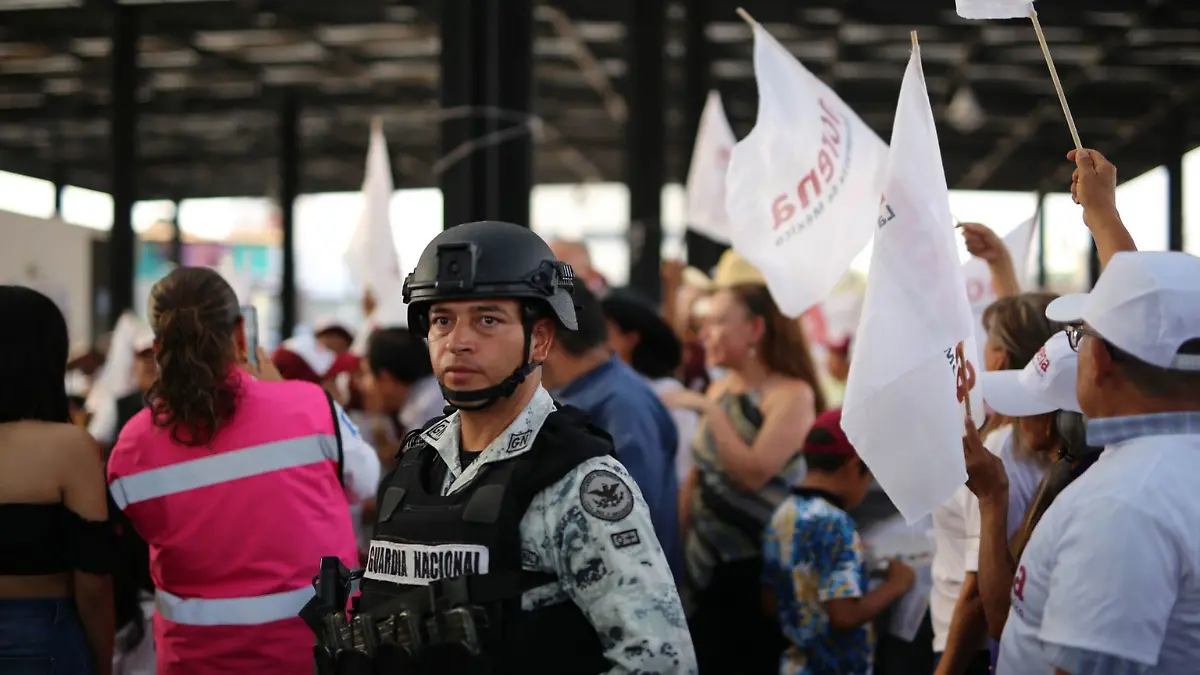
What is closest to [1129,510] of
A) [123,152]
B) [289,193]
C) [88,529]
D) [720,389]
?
[88,529]

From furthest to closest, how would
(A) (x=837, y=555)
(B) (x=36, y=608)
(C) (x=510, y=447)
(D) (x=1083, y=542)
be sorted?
1. (A) (x=837, y=555)
2. (B) (x=36, y=608)
3. (C) (x=510, y=447)
4. (D) (x=1083, y=542)

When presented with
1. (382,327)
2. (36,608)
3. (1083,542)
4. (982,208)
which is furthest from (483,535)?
(982,208)

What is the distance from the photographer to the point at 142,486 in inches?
116

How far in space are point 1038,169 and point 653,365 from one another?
2475cm

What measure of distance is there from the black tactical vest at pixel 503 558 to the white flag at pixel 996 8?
4.25ft

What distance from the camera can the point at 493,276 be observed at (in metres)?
2.18

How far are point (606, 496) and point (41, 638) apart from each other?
1.57 metres

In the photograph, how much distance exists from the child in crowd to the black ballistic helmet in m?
1.67

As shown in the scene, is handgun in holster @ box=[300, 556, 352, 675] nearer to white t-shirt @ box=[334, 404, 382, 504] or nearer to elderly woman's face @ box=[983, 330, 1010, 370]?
white t-shirt @ box=[334, 404, 382, 504]

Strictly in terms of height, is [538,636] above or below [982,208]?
below

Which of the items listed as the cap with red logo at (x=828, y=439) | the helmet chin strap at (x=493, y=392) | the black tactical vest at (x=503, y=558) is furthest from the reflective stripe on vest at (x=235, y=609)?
the cap with red logo at (x=828, y=439)

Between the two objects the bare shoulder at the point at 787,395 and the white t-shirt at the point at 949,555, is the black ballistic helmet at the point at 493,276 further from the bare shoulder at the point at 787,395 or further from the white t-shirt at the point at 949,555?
the bare shoulder at the point at 787,395

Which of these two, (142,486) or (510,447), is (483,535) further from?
(142,486)

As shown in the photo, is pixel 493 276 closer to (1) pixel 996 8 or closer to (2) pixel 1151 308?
(2) pixel 1151 308
